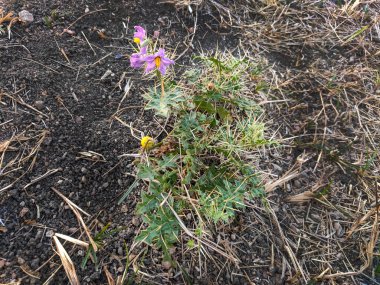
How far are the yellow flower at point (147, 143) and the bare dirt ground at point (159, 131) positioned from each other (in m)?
0.12

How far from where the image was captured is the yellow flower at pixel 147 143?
1618 mm

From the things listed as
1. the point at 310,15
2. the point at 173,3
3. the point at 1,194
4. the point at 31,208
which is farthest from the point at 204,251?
the point at 310,15

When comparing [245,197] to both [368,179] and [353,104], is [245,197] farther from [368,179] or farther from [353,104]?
[353,104]

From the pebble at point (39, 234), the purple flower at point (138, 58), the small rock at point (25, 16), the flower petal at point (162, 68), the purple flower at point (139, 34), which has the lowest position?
the pebble at point (39, 234)

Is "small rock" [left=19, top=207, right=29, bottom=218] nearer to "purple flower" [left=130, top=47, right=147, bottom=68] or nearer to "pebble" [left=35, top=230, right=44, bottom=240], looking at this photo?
"pebble" [left=35, top=230, right=44, bottom=240]

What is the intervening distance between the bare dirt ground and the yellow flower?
0.12 meters

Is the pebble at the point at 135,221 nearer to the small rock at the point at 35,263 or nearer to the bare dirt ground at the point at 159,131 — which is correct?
the bare dirt ground at the point at 159,131

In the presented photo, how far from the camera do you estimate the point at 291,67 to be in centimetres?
232

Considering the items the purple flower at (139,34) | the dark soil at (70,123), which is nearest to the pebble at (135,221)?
the dark soil at (70,123)

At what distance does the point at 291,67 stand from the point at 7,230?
5.71 feet

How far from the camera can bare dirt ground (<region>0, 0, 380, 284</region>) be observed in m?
1.54

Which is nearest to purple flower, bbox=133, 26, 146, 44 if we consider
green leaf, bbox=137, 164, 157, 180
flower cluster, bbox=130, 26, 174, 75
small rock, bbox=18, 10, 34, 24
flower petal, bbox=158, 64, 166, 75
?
flower cluster, bbox=130, 26, 174, 75

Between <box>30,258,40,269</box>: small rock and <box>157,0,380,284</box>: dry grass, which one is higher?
<box>157,0,380,284</box>: dry grass

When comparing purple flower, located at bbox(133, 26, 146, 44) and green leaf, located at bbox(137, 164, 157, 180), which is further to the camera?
purple flower, located at bbox(133, 26, 146, 44)
